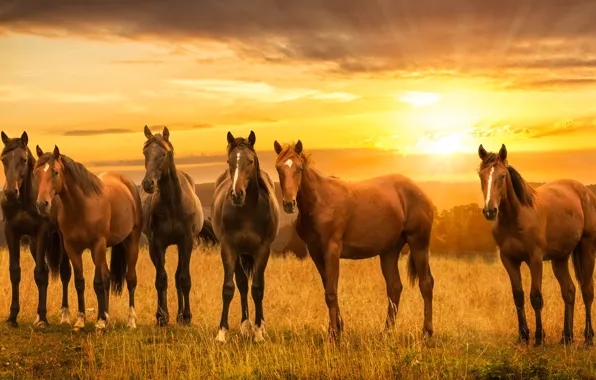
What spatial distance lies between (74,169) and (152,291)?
6251 millimetres

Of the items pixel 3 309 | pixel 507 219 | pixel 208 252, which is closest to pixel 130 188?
pixel 3 309

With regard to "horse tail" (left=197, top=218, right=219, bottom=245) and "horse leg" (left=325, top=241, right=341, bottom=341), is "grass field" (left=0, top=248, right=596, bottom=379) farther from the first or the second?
"horse tail" (left=197, top=218, right=219, bottom=245)

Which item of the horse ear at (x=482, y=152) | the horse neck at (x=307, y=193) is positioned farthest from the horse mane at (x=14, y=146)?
the horse ear at (x=482, y=152)

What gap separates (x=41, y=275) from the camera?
13484 mm

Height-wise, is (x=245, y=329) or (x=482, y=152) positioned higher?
(x=482, y=152)

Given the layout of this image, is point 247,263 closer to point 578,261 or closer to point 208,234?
point 208,234

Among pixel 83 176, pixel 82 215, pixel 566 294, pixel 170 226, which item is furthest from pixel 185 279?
pixel 566 294

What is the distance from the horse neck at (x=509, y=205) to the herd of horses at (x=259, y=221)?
2 centimetres

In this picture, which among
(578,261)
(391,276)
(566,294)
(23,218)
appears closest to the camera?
(391,276)

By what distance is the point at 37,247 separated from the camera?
13359mm

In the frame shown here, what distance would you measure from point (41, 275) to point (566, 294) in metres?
9.00

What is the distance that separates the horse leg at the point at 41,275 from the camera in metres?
13.3

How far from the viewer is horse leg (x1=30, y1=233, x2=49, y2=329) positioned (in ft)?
43.5

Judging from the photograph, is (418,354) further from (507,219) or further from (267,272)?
(267,272)
